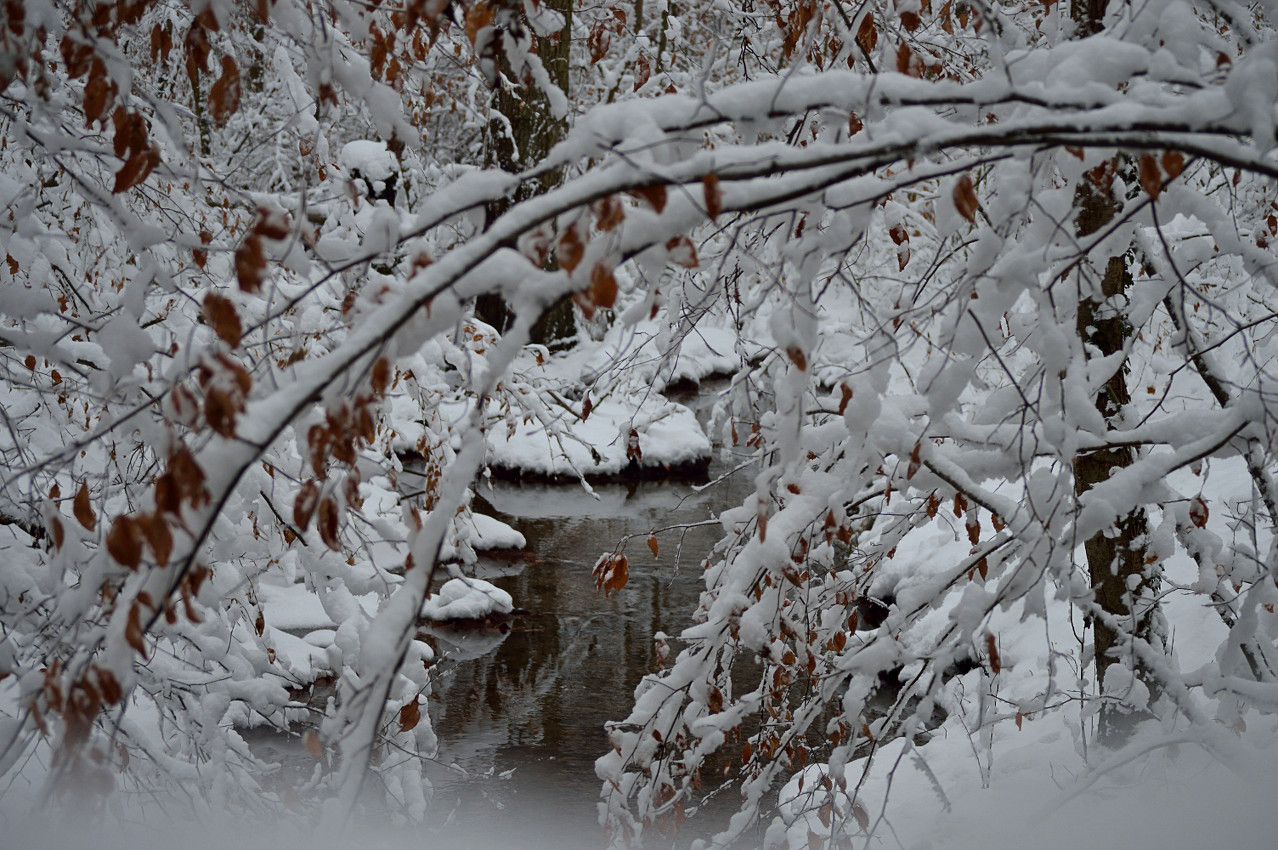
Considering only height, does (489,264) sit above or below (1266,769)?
above

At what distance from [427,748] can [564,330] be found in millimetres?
10957

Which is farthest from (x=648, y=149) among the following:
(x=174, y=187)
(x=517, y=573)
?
(x=517, y=573)

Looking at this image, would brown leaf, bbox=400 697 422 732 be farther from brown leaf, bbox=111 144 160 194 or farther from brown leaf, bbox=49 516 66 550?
brown leaf, bbox=111 144 160 194

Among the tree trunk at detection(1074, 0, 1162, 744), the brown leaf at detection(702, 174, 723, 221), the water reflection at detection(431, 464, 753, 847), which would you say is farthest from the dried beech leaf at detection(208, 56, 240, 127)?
the tree trunk at detection(1074, 0, 1162, 744)

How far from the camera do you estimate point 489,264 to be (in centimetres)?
126

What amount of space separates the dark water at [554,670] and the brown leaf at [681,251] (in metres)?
2.39

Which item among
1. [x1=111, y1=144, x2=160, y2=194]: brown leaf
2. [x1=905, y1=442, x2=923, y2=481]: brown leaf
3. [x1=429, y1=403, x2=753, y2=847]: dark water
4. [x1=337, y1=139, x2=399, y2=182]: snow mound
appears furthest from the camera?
[x1=337, y1=139, x2=399, y2=182]: snow mound

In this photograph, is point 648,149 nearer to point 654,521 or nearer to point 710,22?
point 654,521

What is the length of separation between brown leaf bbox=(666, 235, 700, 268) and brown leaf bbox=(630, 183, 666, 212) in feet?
0.34

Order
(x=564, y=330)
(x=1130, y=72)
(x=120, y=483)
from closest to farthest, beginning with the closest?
(x=1130, y=72) < (x=120, y=483) < (x=564, y=330)

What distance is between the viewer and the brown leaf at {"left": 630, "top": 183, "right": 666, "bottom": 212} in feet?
4.00

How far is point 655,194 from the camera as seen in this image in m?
1.22

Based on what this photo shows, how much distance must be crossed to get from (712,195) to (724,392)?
6.56 ft

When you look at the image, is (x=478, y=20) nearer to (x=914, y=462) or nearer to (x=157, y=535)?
(x=157, y=535)
